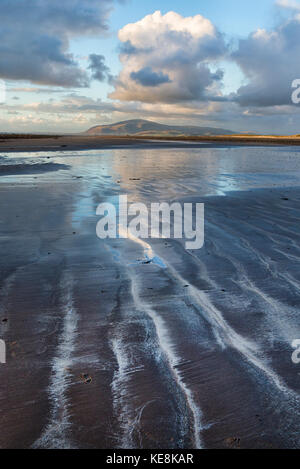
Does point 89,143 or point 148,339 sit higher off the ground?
point 89,143

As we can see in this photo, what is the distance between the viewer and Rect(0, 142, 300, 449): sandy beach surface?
2.28m

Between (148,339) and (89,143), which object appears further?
(89,143)

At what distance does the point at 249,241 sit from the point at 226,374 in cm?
381

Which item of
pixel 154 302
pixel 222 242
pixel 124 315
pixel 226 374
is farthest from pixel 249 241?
pixel 226 374

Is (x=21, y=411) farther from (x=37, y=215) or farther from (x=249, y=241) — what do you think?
(x=37, y=215)

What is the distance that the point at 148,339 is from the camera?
128 inches

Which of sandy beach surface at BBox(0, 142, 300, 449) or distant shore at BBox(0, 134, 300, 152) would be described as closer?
sandy beach surface at BBox(0, 142, 300, 449)

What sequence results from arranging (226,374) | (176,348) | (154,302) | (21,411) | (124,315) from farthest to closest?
1. (154,302)
2. (124,315)
3. (176,348)
4. (226,374)
5. (21,411)

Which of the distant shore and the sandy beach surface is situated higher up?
the distant shore

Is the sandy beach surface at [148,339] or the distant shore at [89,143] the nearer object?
the sandy beach surface at [148,339]

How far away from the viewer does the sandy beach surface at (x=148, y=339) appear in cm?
228

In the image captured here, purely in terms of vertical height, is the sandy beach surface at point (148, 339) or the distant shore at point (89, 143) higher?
the distant shore at point (89, 143)
